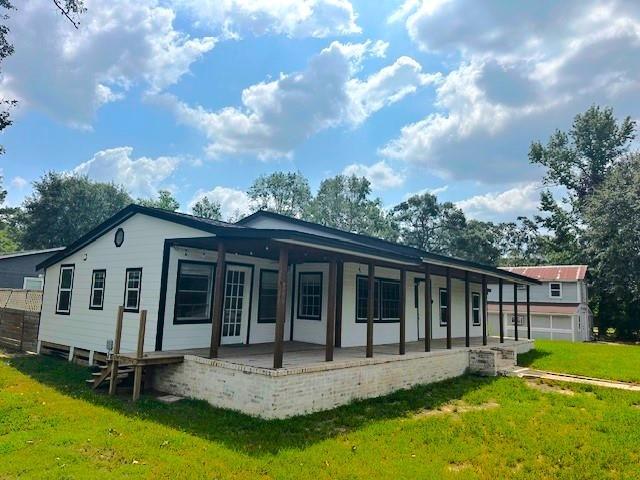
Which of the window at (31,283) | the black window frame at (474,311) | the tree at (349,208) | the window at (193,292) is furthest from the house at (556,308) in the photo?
the window at (31,283)

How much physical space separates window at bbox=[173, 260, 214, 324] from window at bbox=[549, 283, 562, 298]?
27.0 meters

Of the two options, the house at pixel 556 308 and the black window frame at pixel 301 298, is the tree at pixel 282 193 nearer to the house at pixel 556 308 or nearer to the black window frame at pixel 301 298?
the house at pixel 556 308

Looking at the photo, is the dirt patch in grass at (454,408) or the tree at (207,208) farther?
the tree at (207,208)

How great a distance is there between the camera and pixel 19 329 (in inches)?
555

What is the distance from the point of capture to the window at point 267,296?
11438 mm

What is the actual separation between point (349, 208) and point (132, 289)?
4036 cm

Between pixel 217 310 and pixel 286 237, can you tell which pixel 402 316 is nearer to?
pixel 286 237

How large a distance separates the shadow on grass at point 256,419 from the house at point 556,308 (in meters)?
21.4

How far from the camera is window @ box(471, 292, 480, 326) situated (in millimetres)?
18266

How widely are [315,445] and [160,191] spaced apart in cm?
5245

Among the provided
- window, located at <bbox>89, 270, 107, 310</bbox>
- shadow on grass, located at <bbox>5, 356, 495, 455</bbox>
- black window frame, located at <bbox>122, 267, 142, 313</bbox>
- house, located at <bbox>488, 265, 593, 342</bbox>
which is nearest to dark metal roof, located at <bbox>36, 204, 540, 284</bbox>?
window, located at <bbox>89, 270, 107, 310</bbox>

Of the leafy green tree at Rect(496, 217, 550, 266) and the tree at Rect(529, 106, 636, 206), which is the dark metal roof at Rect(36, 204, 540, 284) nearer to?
the tree at Rect(529, 106, 636, 206)

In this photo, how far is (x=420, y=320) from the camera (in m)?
14.9

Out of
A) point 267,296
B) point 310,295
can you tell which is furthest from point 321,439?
point 310,295
